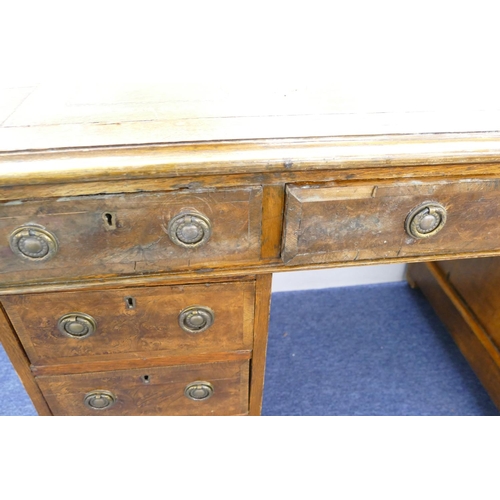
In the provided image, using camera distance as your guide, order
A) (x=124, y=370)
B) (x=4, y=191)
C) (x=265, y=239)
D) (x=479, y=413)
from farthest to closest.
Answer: (x=479, y=413), (x=124, y=370), (x=265, y=239), (x=4, y=191)

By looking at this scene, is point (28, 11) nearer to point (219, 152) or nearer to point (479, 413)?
point (219, 152)

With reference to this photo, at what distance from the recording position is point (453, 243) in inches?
26.9

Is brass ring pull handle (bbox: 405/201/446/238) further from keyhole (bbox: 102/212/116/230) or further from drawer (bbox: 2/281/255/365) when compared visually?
keyhole (bbox: 102/212/116/230)

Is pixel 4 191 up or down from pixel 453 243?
up

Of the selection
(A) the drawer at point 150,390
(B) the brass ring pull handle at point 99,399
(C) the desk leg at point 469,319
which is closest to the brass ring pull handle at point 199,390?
(A) the drawer at point 150,390

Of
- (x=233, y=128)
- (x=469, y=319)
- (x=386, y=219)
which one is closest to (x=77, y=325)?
(x=233, y=128)

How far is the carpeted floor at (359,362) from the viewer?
3.98 feet

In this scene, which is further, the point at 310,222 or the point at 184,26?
the point at 184,26

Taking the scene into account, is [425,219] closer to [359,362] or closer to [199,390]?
[199,390]

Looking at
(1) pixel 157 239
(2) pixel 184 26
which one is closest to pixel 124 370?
(1) pixel 157 239

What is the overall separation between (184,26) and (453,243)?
0.72 metres

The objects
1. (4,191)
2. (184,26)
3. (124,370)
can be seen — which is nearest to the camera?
(4,191)

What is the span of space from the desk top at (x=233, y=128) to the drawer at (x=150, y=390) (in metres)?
0.44

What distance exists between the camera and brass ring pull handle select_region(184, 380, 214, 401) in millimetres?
830
